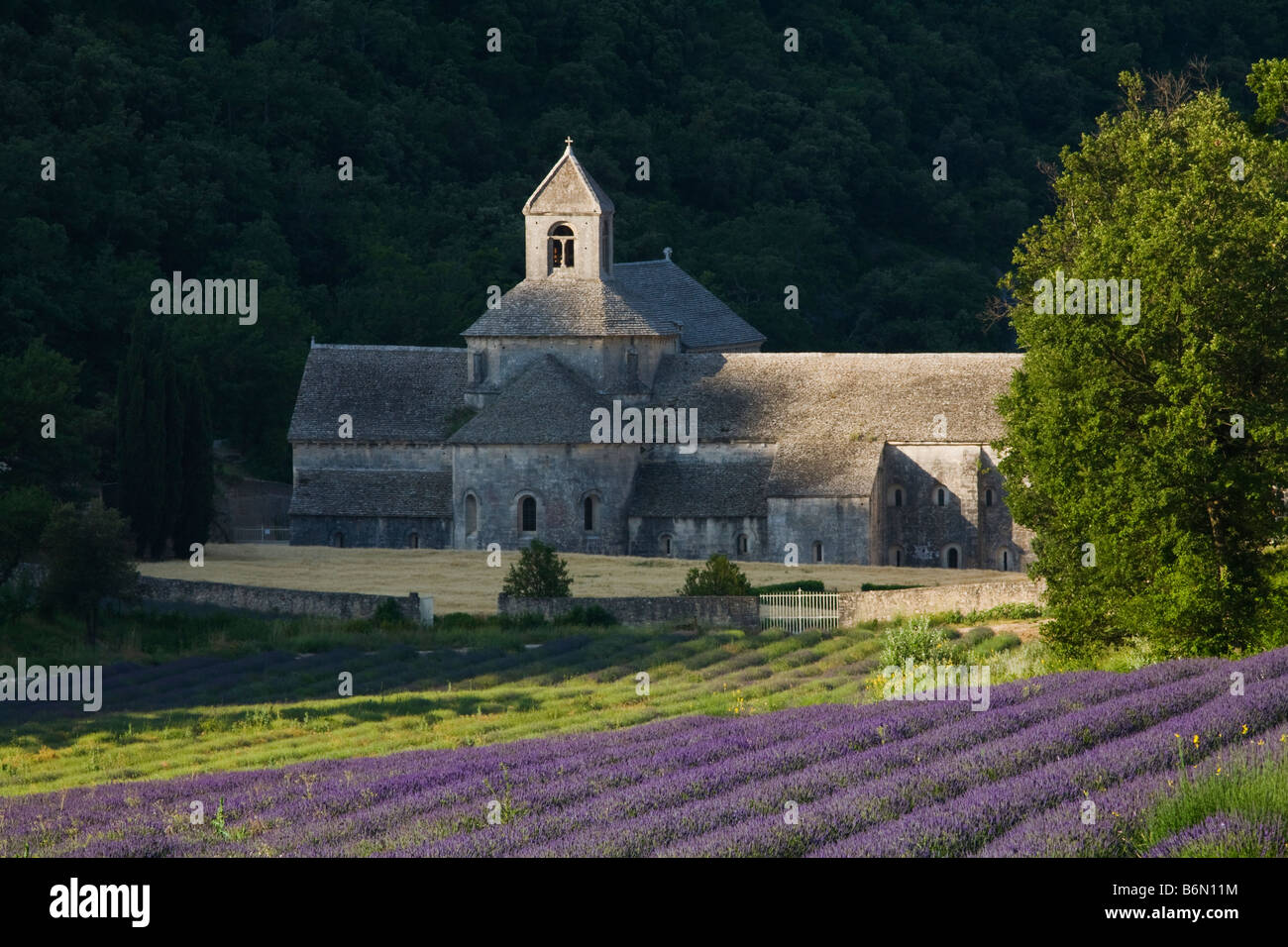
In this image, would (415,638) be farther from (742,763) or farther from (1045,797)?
(1045,797)

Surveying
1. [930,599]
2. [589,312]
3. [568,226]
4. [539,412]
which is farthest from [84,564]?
[568,226]

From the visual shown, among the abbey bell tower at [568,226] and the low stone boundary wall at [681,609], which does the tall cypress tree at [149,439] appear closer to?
the abbey bell tower at [568,226]

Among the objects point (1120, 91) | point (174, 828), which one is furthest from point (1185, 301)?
point (1120, 91)

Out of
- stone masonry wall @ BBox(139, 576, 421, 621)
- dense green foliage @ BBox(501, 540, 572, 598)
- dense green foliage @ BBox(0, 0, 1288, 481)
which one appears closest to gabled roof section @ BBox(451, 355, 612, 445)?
stone masonry wall @ BBox(139, 576, 421, 621)

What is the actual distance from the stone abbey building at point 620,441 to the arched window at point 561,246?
0.08 m

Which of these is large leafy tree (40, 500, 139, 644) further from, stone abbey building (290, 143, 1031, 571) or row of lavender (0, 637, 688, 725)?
stone abbey building (290, 143, 1031, 571)

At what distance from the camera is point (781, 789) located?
22328mm

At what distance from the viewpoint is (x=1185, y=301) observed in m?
37.8

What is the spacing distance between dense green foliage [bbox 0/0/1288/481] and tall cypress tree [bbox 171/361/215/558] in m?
13.3

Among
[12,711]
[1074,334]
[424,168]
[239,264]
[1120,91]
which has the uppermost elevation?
[1120,91]

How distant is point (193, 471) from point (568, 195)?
1809cm

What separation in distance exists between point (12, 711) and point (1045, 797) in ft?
90.7

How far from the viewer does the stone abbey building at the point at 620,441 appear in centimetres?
7244
